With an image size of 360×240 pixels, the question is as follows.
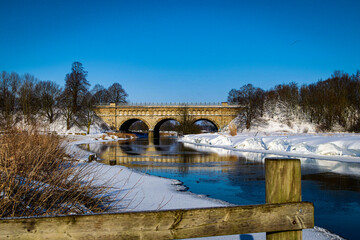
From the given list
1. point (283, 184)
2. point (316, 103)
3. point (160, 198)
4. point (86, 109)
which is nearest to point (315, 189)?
point (160, 198)

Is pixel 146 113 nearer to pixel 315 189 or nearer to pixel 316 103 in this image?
pixel 316 103

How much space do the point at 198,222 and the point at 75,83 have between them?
62799 mm

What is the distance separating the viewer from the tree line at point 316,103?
145 feet

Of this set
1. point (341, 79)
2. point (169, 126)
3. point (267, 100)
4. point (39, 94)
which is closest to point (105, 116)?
point (39, 94)

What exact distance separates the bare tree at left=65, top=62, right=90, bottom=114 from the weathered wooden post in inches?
2426

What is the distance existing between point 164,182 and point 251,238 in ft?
15.4

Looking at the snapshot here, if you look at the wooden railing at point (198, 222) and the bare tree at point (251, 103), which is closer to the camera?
the wooden railing at point (198, 222)

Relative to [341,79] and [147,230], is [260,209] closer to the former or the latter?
[147,230]

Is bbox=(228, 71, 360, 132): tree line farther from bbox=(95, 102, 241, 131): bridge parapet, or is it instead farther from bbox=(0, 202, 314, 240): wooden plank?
bbox=(0, 202, 314, 240): wooden plank

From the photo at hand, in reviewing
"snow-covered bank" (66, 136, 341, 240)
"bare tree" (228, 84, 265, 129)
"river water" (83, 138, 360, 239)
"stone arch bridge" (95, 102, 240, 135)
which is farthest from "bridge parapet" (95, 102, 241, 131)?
"snow-covered bank" (66, 136, 341, 240)

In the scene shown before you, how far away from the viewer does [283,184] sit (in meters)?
1.94

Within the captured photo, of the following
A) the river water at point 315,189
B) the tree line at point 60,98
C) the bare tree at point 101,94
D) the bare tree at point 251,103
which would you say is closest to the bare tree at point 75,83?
the tree line at point 60,98

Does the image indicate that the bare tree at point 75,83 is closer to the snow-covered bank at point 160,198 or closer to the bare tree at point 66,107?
the bare tree at point 66,107

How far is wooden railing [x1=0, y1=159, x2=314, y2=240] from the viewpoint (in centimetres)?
161
